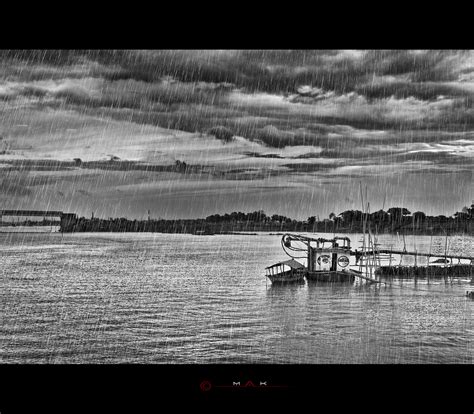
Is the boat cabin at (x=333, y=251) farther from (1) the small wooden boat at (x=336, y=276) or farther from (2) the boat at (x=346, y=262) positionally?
(1) the small wooden boat at (x=336, y=276)

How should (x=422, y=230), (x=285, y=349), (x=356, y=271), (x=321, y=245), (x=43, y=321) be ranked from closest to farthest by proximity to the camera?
1. (x=285, y=349)
2. (x=422, y=230)
3. (x=321, y=245)
4. (x=356, y=271)
5. (x=43, y=321)

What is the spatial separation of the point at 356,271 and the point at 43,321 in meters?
2.57
